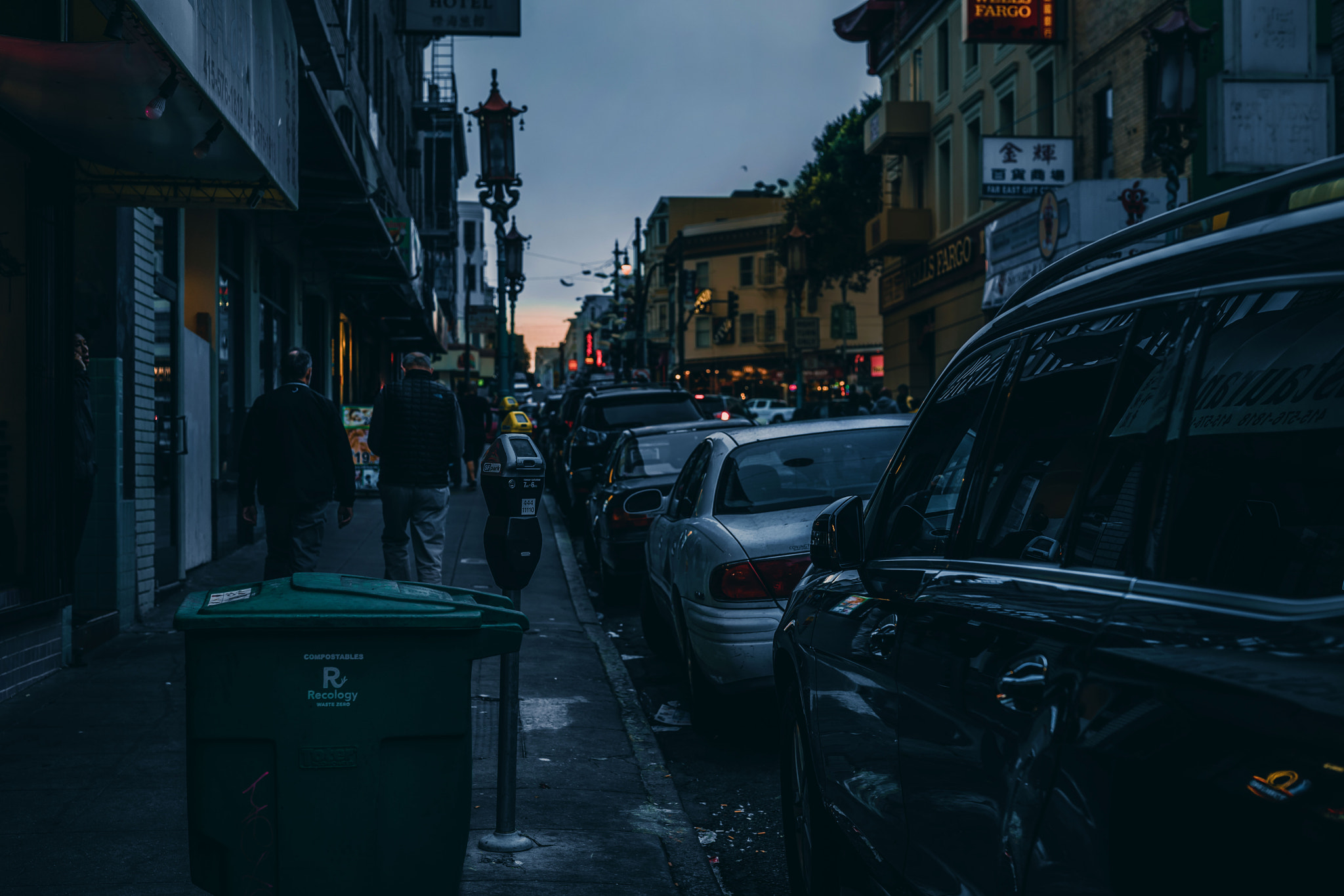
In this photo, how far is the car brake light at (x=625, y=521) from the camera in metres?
11.1

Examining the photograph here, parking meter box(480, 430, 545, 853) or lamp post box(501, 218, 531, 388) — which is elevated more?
lamp post box(501, 218, 531, 388)

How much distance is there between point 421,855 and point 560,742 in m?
3.06

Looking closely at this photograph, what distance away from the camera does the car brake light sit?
36.3ft

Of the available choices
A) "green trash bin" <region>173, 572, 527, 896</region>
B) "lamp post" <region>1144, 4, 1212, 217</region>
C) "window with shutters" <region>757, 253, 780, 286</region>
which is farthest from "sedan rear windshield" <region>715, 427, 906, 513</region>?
"window with shutters" <region>757, 253, 780, 286</region>

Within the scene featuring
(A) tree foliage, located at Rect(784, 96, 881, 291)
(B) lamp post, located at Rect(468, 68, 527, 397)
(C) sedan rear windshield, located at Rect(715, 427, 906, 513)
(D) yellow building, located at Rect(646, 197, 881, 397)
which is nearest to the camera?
(C) sedan rear windshield, located at Rect(715, 427, 906, 513)

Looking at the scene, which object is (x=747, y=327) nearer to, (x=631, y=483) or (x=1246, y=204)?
(x=631, y=483)

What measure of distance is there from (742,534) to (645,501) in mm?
2524

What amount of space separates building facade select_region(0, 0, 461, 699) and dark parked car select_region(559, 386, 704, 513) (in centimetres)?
417

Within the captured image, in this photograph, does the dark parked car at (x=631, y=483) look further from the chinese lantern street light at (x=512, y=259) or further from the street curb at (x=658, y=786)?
the chinese lantern street light at (x=512, y=259)

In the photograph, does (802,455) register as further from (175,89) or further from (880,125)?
(880,125)

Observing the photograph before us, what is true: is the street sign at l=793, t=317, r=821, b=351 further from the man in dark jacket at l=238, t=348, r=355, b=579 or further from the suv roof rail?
the suv roof rail

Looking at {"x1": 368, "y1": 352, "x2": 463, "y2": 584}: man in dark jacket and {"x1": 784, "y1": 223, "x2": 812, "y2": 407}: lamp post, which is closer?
{"x1": 368, "y1": 352, "x2": 463, "y2": 584}: man in dark jacket

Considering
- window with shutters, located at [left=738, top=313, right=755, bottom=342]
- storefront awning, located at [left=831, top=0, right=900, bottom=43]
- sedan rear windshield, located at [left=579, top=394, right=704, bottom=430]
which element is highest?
storefront awning, located at [left=831, top=0, right=900, bottom=43]

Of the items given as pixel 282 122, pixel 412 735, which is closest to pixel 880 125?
pixel 282 122
